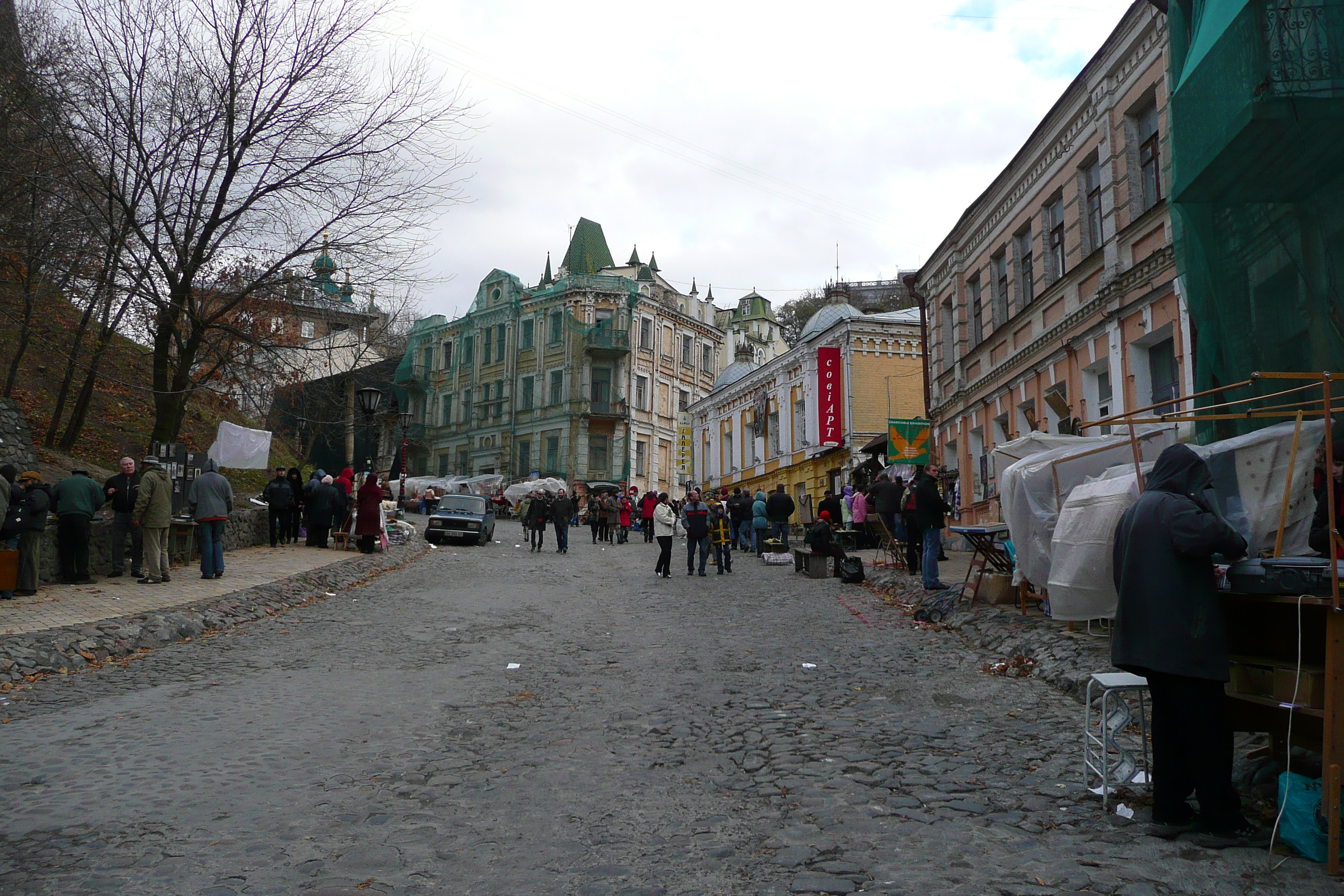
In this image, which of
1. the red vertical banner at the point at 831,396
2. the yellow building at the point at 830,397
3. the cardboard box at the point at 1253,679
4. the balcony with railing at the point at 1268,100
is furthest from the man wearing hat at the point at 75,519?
the red vertical banner at the point at 831,396

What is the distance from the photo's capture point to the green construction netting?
7680mm

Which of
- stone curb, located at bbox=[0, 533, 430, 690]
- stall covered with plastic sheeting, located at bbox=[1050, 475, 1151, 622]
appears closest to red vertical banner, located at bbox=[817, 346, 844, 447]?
stone curb, located at bbox=[0, 533, 430, 690]

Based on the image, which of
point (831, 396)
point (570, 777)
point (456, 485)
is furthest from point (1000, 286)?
point (456, 485)

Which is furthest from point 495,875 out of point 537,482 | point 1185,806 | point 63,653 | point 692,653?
point 537,482

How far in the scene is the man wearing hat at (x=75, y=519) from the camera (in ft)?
44.6

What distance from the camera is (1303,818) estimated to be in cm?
434

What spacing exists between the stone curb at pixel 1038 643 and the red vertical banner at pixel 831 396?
82.4ft

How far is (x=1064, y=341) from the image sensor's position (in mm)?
17469

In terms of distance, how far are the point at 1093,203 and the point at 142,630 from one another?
51.8 feet

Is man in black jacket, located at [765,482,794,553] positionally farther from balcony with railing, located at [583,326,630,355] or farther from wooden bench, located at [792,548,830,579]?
balcony with railing, located at [583,326,630,355]

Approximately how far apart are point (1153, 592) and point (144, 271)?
18.4 meters

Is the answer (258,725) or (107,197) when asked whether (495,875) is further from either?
(107,197)

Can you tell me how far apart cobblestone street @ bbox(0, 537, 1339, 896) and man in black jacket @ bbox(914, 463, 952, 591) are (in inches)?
119

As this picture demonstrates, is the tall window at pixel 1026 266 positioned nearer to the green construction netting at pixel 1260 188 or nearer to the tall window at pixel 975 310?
the tall window at pixel 975 310
